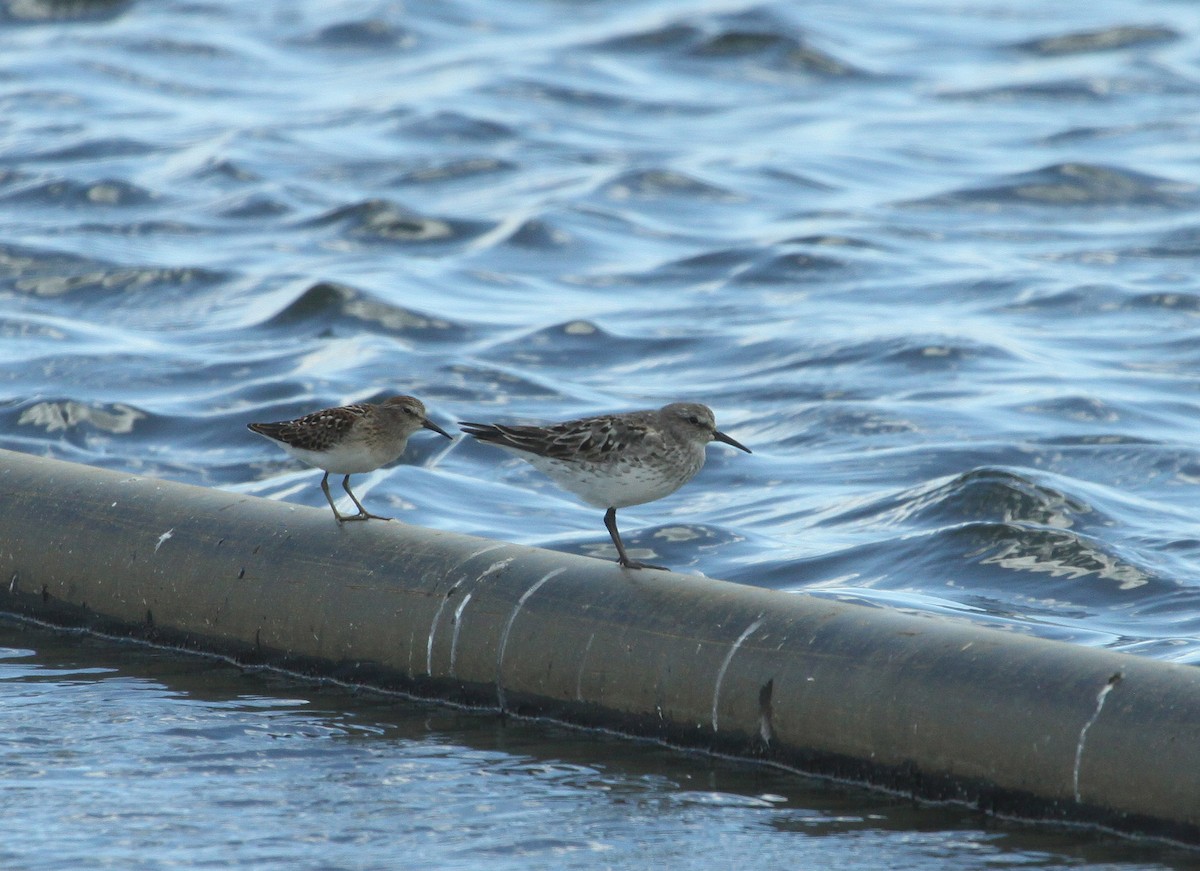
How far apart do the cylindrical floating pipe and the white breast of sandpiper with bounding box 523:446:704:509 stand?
402mm

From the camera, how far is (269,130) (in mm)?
32625

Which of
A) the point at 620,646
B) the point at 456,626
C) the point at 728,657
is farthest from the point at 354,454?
the point at 728,657

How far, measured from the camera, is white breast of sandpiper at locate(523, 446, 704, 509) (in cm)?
893

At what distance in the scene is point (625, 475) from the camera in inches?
352

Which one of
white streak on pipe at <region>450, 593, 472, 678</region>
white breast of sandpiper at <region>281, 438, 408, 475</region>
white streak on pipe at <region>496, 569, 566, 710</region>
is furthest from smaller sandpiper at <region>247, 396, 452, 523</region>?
white streak on pipe at <region>496, 569, 566, 710</region>

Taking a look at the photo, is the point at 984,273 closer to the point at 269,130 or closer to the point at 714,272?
the point at 714,272

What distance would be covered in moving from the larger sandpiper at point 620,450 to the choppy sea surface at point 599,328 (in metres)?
1.20

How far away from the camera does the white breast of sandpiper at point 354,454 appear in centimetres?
980

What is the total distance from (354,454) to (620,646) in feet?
6.01

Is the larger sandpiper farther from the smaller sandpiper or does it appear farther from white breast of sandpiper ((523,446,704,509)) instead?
the smaller sandpiper

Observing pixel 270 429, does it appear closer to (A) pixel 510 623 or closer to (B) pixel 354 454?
(B) pixel 354 454

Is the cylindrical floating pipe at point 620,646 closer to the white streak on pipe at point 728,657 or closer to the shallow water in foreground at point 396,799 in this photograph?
the white streak on pipe at point 728,657

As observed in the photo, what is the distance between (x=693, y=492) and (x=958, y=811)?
26.3ft

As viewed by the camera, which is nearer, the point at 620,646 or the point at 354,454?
the point at 620,646
